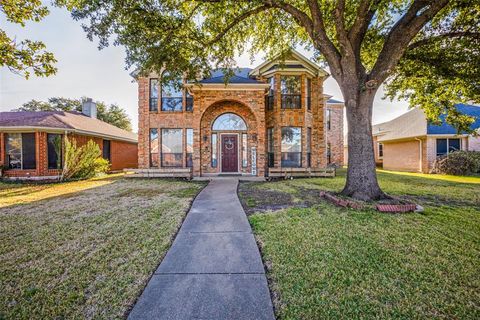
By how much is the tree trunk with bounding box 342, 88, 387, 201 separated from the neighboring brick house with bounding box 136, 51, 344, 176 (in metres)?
5.88

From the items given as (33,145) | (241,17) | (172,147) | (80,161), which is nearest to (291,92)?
(241,17)

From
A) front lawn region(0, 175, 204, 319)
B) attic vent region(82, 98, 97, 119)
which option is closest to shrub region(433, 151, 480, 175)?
front lawn region(0, 175, 204, 319)

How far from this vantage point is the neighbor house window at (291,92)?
41.2 ft

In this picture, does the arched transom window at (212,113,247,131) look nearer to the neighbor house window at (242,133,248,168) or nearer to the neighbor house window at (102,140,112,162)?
the neighbor house window at (242,133,248,168)

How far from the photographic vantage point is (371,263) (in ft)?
9.35

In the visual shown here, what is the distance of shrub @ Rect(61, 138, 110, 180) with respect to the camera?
38.6 feet

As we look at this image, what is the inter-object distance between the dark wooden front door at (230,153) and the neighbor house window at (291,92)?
12.1 feet

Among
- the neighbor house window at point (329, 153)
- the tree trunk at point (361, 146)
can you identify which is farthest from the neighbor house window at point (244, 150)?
the neighbor house window at point (329, 153)

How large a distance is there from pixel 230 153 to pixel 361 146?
7.63m

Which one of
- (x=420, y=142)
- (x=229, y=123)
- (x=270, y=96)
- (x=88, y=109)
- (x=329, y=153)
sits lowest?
(x=329, y=153)

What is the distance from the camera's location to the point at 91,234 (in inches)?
155

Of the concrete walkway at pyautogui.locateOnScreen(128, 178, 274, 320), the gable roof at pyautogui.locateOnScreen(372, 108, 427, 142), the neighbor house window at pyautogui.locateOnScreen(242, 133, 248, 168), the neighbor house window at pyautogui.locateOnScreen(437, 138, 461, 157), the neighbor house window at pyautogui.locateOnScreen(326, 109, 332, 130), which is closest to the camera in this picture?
the concrete walkway at pyautogui.locateOnScreen(128, 178, 274, 320)

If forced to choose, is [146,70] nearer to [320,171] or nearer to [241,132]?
[241,132]

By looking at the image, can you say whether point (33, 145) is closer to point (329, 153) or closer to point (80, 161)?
point (80, 161)
